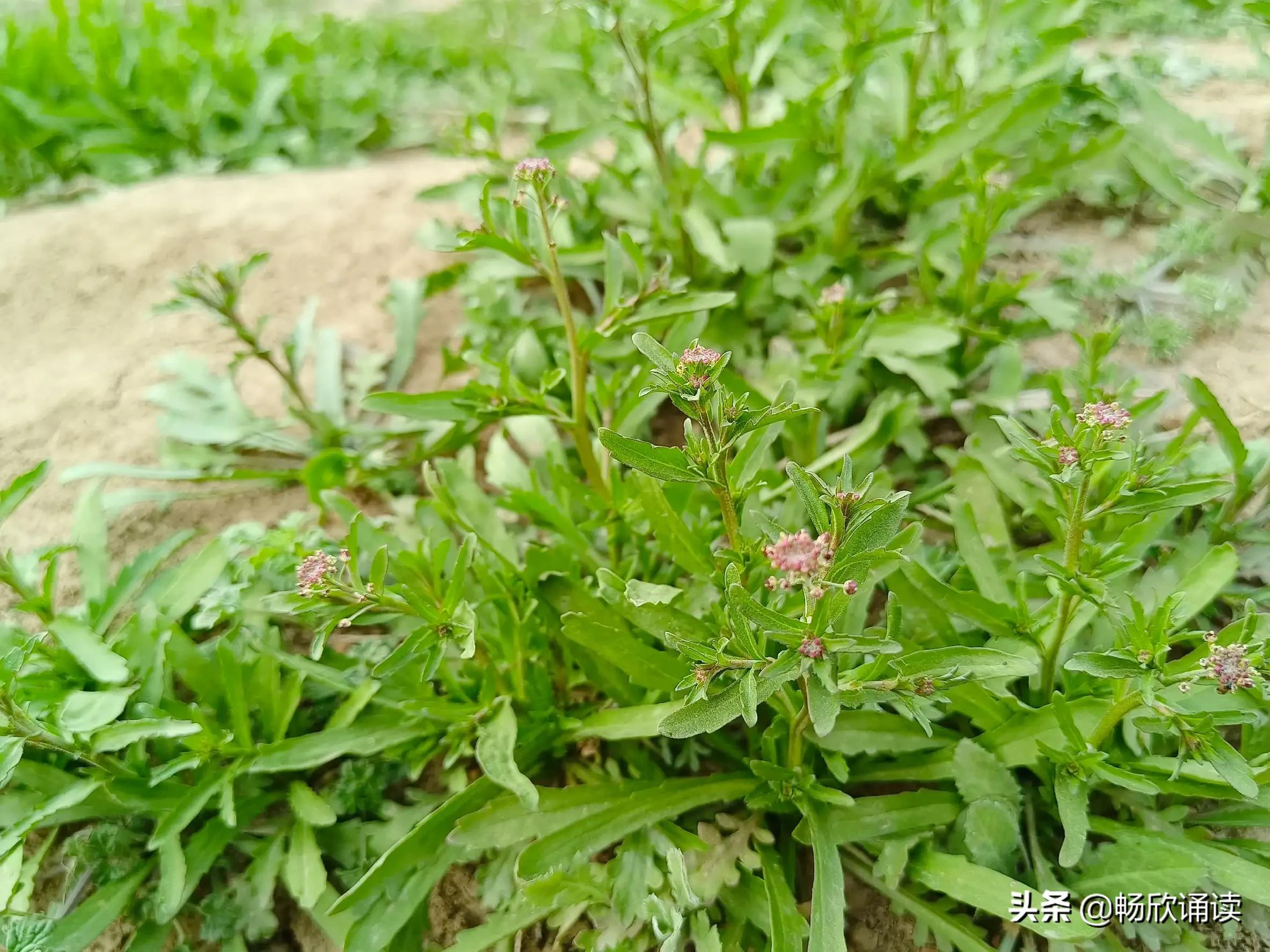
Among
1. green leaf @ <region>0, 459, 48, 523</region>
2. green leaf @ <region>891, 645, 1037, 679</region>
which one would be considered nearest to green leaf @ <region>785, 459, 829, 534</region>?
green leaf @ <region>891, 645, 1037, 679</region>

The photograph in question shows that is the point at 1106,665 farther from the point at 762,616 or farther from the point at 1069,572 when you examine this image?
the point at 762,616

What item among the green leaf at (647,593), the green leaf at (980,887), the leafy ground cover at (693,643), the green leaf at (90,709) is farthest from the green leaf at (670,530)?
the green leaf at (90,709)

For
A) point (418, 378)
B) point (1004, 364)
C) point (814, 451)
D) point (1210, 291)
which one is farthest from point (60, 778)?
point (1210, 291)

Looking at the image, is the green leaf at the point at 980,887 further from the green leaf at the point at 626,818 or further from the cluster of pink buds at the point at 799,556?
the cluster of pink buds at the point at 799,556

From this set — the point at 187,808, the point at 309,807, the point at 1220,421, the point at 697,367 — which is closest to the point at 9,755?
the point at 187,808

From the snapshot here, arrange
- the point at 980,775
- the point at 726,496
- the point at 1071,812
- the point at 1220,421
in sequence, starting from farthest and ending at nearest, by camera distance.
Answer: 1. the point at 1220,421
2. the point at 980,775
3. the point at 1071,812
4. the point at 726,496

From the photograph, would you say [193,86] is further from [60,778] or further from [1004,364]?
[1004,364]

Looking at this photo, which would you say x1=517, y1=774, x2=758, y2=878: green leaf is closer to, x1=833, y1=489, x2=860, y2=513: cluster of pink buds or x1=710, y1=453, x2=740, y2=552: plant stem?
x1=710, y1=453, x2=740, y2=552: plant stem
